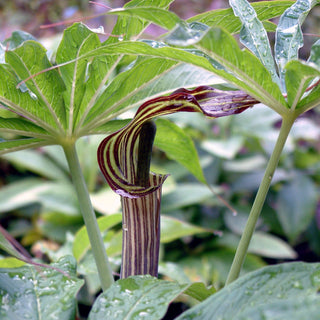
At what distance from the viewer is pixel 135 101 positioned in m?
0.54

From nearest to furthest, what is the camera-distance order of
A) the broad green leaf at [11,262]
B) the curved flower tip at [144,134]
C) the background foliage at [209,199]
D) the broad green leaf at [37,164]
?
the curved flower tip at [144,134], the broad green leaf at [11,262], the background foliage at [209,199], the broad green leaf at [37,164]

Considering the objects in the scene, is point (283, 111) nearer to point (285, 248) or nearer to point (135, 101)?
point (135, 101)

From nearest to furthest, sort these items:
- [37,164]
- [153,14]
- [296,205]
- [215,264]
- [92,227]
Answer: [153,14], [92,227], [215,264], [296,205], [37,164]

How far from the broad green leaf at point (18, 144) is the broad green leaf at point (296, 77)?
0.33 m

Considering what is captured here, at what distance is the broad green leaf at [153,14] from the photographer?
1.04 ft

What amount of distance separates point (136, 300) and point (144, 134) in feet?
0.59

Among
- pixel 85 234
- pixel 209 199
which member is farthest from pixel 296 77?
pixel 209 199

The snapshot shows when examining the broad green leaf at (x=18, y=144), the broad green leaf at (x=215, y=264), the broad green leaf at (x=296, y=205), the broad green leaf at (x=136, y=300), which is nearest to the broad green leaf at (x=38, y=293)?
the broad green leaf at (x=136, y=300)

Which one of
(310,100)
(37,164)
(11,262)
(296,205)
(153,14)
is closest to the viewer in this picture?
(153,14)

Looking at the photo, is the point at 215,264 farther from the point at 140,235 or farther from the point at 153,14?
the point at 153,14

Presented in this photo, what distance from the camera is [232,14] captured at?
48 centimetres

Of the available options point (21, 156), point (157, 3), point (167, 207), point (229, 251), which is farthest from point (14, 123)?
point (21, 156)

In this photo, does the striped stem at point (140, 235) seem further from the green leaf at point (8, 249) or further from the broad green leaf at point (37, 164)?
the broad green leaf at point (37, 164)

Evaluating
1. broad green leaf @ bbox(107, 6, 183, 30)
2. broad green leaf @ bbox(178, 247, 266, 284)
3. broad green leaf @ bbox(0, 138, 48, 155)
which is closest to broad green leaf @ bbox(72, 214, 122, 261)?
broad green leaf @ bbox(0, 138, 48, 155)
